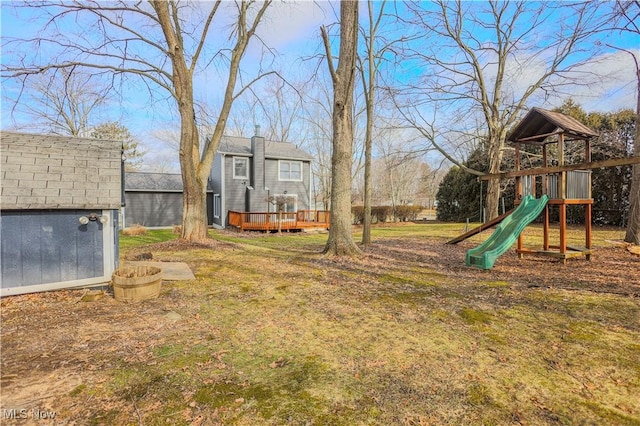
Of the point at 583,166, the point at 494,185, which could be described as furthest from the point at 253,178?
the point at 583,166

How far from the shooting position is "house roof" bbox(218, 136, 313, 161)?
20.8 metres

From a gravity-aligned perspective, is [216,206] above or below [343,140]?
below

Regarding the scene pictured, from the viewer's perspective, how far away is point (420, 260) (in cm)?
859

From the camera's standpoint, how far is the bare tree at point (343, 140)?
8719 mm

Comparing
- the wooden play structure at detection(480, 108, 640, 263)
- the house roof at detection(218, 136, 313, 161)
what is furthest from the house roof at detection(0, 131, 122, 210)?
the house roof at detection(218, 136, 313, 161)

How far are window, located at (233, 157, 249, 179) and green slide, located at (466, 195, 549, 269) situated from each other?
1623 centimetres

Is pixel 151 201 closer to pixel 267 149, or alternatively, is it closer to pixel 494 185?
pixel 267 149

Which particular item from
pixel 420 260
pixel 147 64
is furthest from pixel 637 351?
pixel 147 64

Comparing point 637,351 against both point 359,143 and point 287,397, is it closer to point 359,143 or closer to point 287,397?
point 287,397

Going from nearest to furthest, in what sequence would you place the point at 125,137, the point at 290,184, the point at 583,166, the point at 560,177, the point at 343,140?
the point at 583,166, the point at 560,177, the point at 343,140, the point at 290,184, the point at 125,137

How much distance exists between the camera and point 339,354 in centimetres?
329

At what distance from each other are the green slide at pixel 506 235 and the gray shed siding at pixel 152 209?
20.0m

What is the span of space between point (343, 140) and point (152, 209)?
17732 mm

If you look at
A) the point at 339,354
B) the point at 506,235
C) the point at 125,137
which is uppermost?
the point at 125,137
